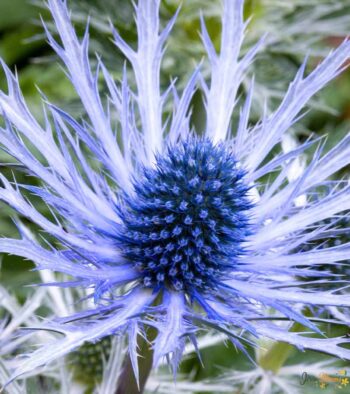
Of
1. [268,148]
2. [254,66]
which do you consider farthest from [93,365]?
[254,66]

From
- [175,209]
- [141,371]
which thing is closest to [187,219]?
[175,209]

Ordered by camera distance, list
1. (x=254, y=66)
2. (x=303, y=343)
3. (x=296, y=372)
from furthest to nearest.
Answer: (x=254, y=66) → (x=296, y=372) → (x=303, y=343)

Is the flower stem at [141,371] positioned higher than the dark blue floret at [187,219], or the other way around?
the dark blue floret at [187,219]

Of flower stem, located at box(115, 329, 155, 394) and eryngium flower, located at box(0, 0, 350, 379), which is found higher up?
eryngium flower, located at box(0, 0, 350, 379)

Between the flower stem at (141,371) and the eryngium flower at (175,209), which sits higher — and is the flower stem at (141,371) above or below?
below

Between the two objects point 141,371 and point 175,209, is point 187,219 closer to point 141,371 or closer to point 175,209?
point 175,209

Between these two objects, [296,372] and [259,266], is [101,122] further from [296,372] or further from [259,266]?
[296,372]
